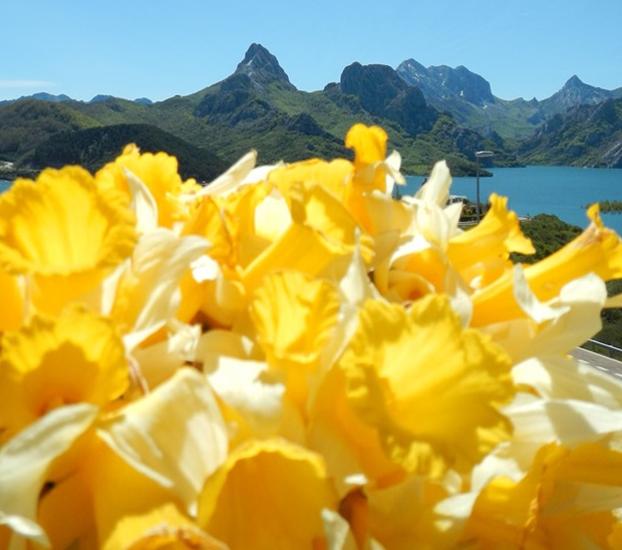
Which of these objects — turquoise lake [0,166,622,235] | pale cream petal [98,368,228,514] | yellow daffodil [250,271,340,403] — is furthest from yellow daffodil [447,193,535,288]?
turquoise lake [0,166,622,235]

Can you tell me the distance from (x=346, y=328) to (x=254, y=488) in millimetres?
148

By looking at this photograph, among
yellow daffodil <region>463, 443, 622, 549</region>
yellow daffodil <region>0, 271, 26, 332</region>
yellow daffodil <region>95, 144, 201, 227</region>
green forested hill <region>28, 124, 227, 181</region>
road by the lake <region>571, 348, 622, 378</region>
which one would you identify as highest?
green forested hill <region>28, 124, 227, 181</region>

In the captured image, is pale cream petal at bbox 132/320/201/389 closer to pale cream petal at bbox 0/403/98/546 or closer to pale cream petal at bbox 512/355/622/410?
pale cream petal at bbox 0/403/98/546

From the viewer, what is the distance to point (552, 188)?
13475 cm

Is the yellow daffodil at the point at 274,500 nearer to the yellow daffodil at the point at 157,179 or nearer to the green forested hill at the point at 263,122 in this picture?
the yellow daffodil at the point at 157,179

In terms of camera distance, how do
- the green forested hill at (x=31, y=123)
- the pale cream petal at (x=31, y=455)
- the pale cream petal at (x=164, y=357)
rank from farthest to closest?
the green forested hill at (x=31, y=123) < the pale cream petal at (x=164, y=357) < the pale cream petal at (x=31, y=455)

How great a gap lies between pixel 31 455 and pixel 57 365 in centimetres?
7

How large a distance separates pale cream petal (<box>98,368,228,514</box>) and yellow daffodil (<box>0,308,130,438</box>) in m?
0.03

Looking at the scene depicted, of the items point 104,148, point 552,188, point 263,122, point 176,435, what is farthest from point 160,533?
point 263,122

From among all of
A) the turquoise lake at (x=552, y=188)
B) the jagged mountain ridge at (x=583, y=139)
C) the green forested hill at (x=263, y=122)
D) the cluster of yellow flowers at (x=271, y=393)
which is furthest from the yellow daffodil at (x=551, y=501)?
the jagged mountain ridge at (x=583, y=139)

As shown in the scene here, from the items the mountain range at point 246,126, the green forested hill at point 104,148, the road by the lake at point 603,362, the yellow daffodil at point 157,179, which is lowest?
the road by the lake at point 603,362

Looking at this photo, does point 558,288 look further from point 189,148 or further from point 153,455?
point 189,148

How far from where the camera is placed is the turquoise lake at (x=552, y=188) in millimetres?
101938

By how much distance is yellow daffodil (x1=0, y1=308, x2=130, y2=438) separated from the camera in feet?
1.59
